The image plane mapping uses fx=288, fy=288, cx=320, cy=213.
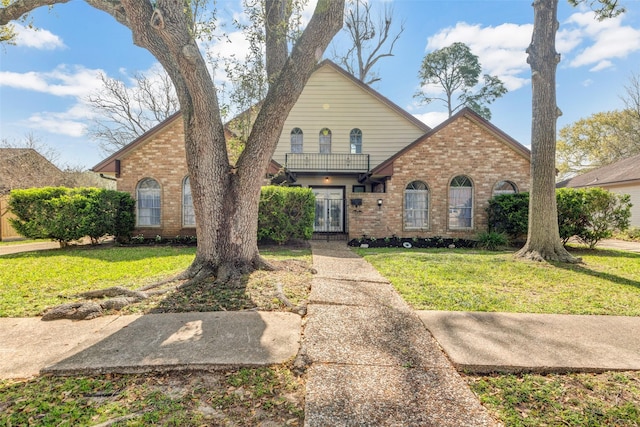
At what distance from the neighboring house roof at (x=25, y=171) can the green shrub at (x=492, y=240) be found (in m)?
24.0

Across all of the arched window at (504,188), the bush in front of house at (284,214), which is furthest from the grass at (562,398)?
the arched window at (504,188)

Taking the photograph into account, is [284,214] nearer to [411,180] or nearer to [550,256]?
[411,180]

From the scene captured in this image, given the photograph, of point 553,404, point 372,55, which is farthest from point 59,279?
point 372,55

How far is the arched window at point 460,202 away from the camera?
12.0m

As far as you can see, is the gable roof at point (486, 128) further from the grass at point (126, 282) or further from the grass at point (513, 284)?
the grass at point (126, 282)

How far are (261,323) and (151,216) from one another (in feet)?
35.9

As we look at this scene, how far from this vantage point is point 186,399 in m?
2.13

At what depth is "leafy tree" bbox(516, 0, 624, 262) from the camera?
7.98m

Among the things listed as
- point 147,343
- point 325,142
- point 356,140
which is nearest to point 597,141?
point 356,140

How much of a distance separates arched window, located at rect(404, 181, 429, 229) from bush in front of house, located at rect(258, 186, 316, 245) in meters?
4.18

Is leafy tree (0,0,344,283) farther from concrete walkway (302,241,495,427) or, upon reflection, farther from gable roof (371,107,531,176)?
gable roof (371,107,531,176)

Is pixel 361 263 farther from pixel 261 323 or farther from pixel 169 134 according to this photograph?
pixel 169 134

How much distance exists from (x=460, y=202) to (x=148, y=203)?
1312 cm

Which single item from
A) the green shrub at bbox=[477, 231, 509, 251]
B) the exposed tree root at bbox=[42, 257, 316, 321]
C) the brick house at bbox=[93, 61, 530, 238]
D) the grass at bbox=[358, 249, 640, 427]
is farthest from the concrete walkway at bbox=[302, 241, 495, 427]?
the green shrub at bbox=[477, 231, 509, 251]
